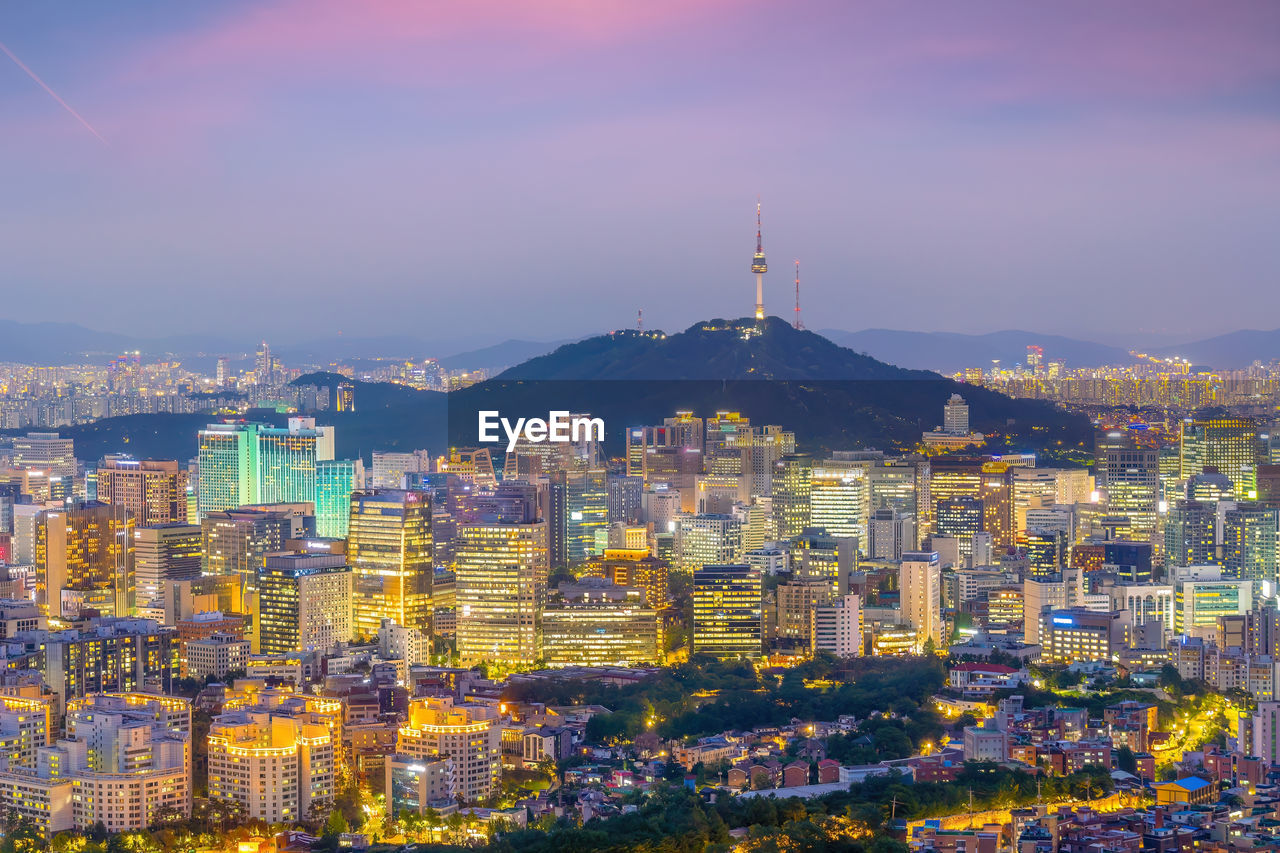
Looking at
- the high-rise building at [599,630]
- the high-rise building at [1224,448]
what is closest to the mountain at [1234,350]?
the high-rise building at [1224,448]

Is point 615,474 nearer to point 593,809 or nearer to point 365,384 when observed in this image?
point 365,384

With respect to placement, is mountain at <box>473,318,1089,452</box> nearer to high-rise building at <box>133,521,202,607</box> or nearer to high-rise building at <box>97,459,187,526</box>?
high-rise building at <box>97,459,187,526</box>

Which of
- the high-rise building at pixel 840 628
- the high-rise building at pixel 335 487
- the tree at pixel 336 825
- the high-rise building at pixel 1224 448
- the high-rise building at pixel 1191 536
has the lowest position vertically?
the tree at pixel 336 825

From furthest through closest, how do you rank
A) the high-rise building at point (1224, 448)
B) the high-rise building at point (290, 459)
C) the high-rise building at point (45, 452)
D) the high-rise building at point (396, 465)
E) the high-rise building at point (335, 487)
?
the high-rise building at point (45, 452), the high-rise building at point (396, 465), the high-rise building at point (290, 459), the high-rise building at point (1224, 448), the high-rise building at point (335, 487)

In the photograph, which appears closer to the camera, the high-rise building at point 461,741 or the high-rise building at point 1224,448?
the high-rise building at point 461,741

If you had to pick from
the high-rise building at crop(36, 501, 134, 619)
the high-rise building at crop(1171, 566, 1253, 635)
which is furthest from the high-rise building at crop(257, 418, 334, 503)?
the high-rise building at crop(1171, 566, 1253, 635)

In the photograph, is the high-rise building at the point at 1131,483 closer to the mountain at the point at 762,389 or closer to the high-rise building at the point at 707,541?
the mountain at the point at 762,389

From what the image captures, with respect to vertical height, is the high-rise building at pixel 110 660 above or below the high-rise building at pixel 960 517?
below

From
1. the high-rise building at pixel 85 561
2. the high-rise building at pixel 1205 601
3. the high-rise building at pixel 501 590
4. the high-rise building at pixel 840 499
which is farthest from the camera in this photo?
the high-rise building at pixel 840 499
